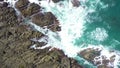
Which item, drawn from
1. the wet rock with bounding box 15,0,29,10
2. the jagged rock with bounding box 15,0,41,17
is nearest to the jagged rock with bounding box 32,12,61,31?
the jagged rock with bounding box 15,0,41,17

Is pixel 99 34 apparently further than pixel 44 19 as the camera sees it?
No

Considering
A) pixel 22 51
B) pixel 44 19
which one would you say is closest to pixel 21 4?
pixel 44 19

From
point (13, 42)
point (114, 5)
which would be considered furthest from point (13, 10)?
point (114, 5)

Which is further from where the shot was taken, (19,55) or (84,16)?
(84,16)

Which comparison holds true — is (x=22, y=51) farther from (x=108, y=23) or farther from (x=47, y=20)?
(x=108, y=23)

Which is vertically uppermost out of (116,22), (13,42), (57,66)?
(116,22)

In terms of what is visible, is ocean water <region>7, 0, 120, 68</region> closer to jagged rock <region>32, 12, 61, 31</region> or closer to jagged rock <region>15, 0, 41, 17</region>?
jagged rock <region>32, 12, 61, 31</region>

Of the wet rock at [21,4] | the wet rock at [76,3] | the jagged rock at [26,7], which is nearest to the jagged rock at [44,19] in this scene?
the jagged rock at [26,7]

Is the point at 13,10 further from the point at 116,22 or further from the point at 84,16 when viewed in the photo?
the point at 116,22
